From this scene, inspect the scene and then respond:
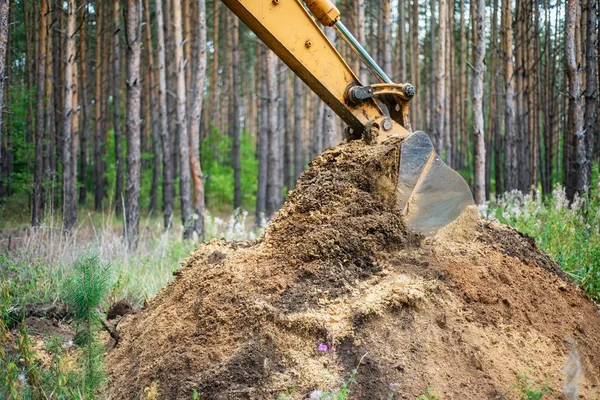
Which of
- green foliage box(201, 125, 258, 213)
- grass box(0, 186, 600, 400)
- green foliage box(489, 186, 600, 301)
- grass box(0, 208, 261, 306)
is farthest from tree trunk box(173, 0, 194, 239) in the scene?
green foliage box(201, 125, 258, 213)

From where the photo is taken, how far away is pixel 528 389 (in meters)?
3.68

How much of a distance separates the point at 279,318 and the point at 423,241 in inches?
56.1

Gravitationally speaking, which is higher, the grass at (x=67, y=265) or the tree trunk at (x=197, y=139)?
the tree trunk at (x=197, y=139)

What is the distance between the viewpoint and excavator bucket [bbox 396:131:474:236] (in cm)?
476

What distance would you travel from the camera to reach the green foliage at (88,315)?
388 centimetres

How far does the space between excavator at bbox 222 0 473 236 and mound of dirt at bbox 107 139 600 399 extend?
0.13 meters

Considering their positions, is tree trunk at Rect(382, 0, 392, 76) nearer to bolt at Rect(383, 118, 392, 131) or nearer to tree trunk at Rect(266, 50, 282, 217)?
tree trunk at Rect(266, 50, 282, 217)

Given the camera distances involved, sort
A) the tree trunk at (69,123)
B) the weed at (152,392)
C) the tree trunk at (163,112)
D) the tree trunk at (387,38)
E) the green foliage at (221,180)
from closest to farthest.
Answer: the weed at (152,392) < the tree trunk at (69,123) < the tree trunk at (163,112) < the tree trunk at (387,38) < the green foliage at (221,180)

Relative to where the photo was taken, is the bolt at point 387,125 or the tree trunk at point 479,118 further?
the tree trunk at point 479,118

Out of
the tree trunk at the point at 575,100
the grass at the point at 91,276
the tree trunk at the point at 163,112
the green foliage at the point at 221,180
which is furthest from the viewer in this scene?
the green foliage at the point at 221,180

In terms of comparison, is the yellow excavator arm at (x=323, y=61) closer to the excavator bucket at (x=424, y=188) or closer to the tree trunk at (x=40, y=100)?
the excavator bucket at (x=424, y=188)

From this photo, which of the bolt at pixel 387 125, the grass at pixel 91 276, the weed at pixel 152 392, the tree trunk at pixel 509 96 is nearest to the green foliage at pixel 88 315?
the grass at pixel 91 276

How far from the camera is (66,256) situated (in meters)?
7.20

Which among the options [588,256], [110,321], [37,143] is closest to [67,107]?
[37,143]
